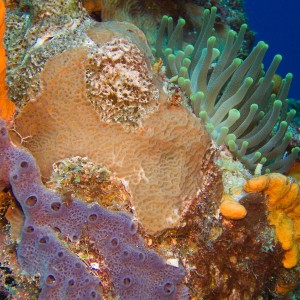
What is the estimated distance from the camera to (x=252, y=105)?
2.81 meters

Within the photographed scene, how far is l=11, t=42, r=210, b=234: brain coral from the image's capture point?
6.81ft

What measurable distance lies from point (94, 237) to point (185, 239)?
0.66 meters

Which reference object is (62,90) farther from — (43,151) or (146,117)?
(146,117)

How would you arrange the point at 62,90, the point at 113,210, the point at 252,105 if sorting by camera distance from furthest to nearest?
the point at 252,105 → the point at 62,90 → the point at 113,210

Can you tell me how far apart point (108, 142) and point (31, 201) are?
0.60m

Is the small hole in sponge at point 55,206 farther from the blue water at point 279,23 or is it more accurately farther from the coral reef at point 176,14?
the blue water at point 279,23

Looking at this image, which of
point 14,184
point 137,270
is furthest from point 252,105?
point 14,184

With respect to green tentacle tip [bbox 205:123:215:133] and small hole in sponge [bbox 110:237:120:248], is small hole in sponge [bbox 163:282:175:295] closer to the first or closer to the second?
small hole in sponge [bbox 110:237:120:248]

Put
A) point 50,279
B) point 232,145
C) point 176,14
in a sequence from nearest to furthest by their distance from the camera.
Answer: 1. point 50,279
2. point 232,145
3. point 176,14

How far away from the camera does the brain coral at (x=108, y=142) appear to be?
207 centimetres

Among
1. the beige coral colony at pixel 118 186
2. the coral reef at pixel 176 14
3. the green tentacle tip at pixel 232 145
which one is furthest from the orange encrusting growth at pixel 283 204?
the coral reef at pixel 176 14

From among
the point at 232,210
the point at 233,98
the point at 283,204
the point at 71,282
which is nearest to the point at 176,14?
the point at 233,98

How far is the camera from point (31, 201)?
184 cm

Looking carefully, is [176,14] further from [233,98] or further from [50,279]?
[50,279]
